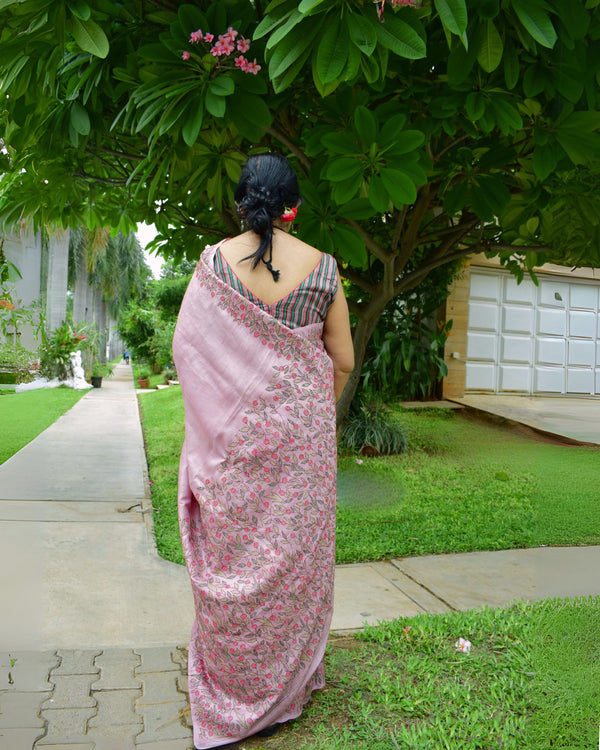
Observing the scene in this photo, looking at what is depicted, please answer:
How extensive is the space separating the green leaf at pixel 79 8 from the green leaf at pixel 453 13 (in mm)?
1093

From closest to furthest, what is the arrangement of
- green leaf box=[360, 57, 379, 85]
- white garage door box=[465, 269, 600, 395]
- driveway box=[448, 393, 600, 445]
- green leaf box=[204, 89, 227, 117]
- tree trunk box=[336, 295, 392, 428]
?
green leaf box=[360, 57, 379, 85], green leaf box=[204, 89, 227, 117], tree trunk box=[336, 295, 392, 428], driveway box=[448, 393, 600, 445], white garage door box=[465, 269, 600, 395]

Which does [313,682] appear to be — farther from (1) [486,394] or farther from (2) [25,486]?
(1) [486,394]

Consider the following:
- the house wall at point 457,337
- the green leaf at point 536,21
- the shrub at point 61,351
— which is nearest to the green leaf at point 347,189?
the green leaf at point 536,21

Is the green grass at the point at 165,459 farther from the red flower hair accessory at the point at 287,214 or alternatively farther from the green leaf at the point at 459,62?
the green leaf at the point at 459,62

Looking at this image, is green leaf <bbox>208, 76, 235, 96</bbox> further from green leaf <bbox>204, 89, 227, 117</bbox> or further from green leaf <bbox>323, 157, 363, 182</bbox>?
green leaf <bbox>323, 157, 363, 182</bbox>

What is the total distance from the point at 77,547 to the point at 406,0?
140 inches

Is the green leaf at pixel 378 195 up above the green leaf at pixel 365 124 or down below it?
below

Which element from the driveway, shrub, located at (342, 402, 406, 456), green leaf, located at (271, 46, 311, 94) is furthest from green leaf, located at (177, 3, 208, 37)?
the driveway

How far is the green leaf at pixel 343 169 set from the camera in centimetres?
323

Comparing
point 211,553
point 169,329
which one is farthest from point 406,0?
point 169,329

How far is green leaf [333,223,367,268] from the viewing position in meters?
3.85

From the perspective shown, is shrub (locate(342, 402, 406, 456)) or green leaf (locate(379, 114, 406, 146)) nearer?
green leaf (locate(379, 114, 406, 146))

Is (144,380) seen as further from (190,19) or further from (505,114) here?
(505,114)

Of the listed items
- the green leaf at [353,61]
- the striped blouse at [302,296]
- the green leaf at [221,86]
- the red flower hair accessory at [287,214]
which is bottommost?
the striped blouse at [302,296]
